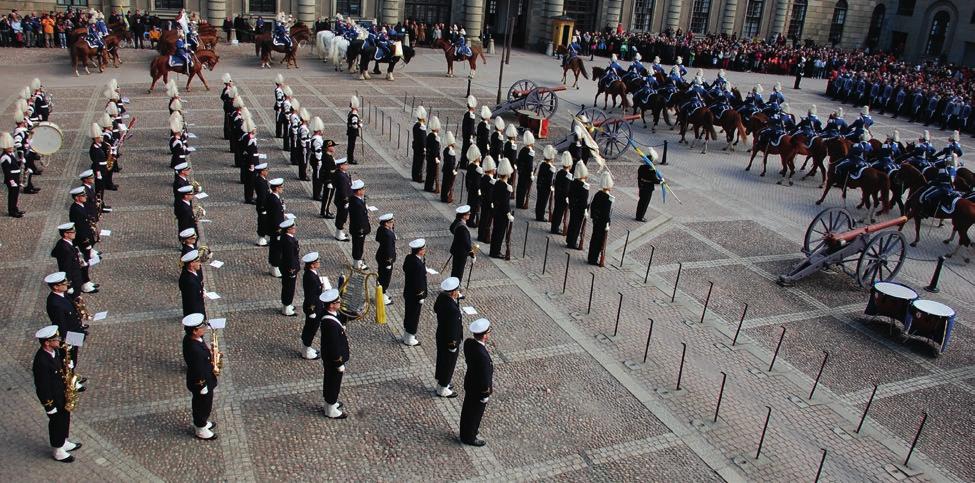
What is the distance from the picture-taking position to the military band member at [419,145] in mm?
17922

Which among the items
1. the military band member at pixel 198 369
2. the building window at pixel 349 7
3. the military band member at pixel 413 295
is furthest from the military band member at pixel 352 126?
the building window at pixel 349 7

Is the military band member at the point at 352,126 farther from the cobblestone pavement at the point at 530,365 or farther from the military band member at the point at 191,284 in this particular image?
the military band member at the point at 191,284

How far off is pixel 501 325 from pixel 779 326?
185 inches

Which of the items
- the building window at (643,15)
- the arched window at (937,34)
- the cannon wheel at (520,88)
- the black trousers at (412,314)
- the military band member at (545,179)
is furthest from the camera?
the arched window at (937,34)

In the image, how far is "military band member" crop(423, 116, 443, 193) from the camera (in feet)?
56.7

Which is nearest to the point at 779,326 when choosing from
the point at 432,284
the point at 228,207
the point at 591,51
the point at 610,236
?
the point at 610,236

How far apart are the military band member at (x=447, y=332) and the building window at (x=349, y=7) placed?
1432 inches

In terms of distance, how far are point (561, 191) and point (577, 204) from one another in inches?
24.1

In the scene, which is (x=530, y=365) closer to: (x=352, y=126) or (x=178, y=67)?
(x=352, y=126)

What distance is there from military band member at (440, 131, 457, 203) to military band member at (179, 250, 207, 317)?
23.2 ft

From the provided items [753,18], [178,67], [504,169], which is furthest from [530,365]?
[753,18]

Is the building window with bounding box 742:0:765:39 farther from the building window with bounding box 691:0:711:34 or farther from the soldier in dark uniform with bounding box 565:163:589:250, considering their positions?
the soldier in dark uniform with bounding box 565:163:589:250

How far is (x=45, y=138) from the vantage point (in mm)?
16500

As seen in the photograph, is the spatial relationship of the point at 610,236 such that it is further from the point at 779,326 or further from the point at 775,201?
the point at 775,201
